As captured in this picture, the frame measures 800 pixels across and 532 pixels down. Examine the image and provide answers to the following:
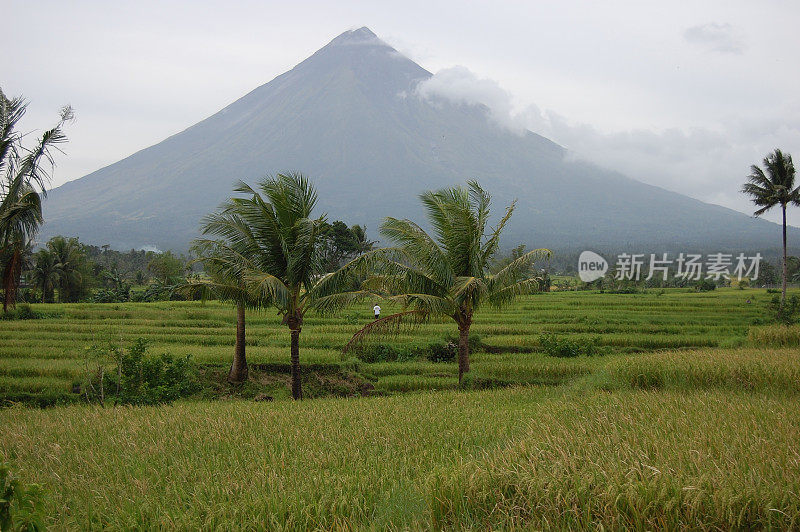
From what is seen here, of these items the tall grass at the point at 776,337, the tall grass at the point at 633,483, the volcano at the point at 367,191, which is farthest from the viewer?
the volcano at the point at 367,191

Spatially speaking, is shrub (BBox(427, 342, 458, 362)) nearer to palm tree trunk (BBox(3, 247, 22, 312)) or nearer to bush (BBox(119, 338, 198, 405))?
bush (BBox(119, 338, 198, 405))

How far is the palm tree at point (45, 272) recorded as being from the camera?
33.9 metres

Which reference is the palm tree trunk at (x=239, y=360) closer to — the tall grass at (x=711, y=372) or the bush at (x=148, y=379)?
the bush at (x=148, y=379)

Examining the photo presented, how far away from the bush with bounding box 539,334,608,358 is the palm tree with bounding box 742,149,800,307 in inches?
672

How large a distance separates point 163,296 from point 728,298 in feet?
115

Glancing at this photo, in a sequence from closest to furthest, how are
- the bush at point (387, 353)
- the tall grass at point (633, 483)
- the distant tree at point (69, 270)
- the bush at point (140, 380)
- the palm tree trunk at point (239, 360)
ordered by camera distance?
the tall grass at point (633, 483)
the bush at point (140, 380)
the palm tree trunk at point (239, 360)
the bush at point (387, 353)
the distant tree at point (69, 270)

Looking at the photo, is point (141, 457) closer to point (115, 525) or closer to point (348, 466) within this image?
point (115, 525)

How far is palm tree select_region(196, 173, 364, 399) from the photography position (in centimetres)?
1145

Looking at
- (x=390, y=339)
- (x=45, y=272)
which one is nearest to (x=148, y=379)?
(x=390, y=339)

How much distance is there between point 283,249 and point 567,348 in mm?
9400

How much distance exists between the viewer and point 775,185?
28281 mm

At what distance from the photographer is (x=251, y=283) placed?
10695 millimetres

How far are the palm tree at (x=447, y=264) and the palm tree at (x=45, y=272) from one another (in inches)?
1228

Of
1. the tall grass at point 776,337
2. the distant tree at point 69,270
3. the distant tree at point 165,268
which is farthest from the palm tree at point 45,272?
the tall grass at point 776,337
